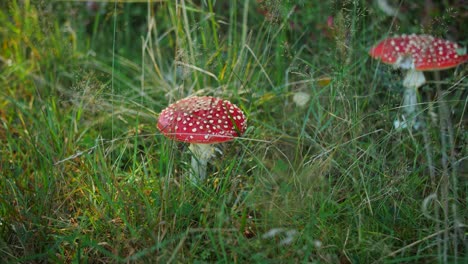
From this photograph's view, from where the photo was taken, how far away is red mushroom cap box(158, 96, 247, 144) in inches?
85.9

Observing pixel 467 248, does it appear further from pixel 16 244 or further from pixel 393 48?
pixel 16 244

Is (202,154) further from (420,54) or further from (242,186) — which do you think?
(420,54)

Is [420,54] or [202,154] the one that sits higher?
[420,54]

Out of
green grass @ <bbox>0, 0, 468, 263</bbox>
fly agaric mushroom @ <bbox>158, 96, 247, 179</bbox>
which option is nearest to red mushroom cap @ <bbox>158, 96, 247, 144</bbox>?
fly agaric mushroom @ <bbox>158, 96, 247, 179</bbox>

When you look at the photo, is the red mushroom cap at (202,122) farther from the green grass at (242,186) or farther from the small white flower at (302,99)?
the small white flower at (302,99)

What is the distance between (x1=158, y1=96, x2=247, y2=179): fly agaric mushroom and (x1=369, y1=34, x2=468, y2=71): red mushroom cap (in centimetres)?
97

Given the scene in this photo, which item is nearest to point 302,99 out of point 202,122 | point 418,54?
point 418,54

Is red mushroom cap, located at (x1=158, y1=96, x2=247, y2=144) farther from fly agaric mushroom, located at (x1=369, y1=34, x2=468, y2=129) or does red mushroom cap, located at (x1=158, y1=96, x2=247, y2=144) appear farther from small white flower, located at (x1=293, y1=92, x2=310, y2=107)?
fly agaric mushroom, located at (x1=369, y1=34, x2=468, y2=129)

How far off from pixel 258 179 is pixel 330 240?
1.35 ft

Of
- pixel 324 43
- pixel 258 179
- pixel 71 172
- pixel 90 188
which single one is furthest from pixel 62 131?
pixel 324 43

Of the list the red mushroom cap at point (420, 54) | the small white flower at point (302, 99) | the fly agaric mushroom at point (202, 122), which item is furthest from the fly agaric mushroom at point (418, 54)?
the fly agaric mushroom at point (202, 122)

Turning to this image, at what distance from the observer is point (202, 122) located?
2197 millimetres

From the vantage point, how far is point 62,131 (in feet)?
8.79

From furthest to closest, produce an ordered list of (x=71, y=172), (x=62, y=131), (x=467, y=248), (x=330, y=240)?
(x=62, y=131)
(x=71, y=172)
(x=330, y=240)
(x=467, y=248)
